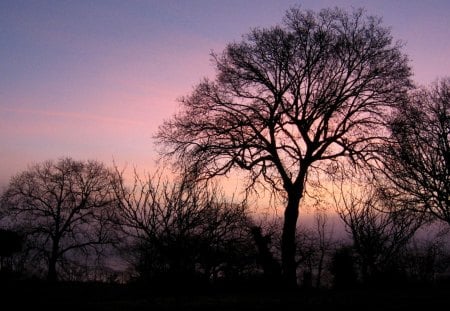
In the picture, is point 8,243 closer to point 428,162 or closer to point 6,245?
point 6,245

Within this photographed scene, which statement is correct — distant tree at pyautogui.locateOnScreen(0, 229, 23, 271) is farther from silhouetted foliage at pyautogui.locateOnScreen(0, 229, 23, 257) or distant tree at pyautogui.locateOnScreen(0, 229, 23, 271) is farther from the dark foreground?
the dark foreground

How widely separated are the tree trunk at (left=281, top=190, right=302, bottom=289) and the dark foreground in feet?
10.3

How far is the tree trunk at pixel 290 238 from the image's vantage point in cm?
1783

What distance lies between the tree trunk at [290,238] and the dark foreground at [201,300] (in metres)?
3.14

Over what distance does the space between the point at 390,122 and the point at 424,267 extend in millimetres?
16741

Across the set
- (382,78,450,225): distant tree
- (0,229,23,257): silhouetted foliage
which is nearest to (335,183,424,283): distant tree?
(382,78,450,225): distant tree

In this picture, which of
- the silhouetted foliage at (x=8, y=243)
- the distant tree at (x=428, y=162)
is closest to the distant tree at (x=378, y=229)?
the distant tree at (x=428, y=162)

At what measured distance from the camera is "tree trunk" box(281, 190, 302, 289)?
58.5ft

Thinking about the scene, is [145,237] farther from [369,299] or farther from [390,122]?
[390,122]

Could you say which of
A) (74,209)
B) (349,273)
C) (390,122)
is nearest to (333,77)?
(390,122)

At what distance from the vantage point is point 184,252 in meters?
12.3

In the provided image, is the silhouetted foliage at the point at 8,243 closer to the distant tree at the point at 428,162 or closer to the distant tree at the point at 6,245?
the distant tree at the point at 6,245

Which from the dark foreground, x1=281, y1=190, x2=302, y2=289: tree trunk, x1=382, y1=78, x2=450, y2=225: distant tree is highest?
x1=382, y1=78, x2=450, y2=225: distant tree

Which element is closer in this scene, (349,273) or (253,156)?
(253,156)
